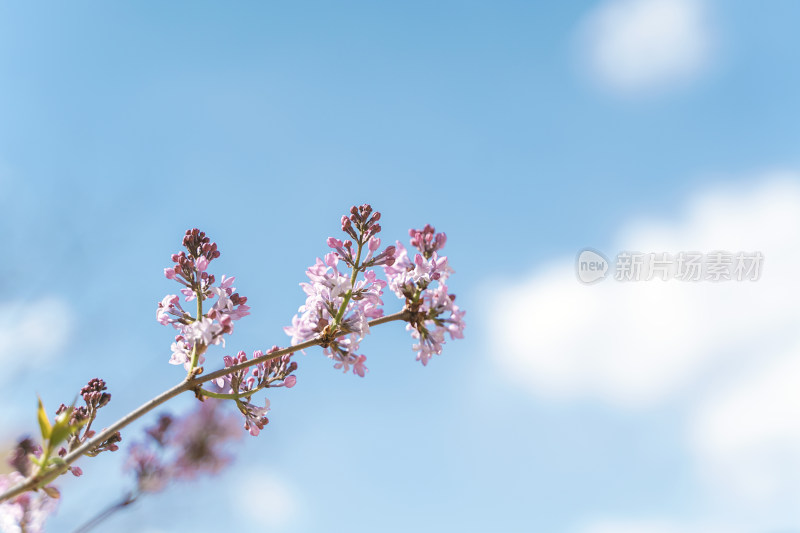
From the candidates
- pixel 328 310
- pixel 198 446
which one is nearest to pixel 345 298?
pixel 328 310

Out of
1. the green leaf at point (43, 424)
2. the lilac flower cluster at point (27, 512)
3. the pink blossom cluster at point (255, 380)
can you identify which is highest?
the pink blossom cluster at point (255, 380)

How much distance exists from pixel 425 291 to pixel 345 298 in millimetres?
400

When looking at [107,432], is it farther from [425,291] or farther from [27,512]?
[425,291]

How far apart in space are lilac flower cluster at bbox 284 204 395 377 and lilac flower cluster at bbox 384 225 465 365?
9 cm

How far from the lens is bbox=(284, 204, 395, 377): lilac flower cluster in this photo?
10.4 feet

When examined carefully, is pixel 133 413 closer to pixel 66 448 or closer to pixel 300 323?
pixel 66 448

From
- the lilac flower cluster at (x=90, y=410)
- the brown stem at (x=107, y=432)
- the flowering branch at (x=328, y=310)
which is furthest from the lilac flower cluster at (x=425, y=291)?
the lilac flower cluster at (x=90, y=410)

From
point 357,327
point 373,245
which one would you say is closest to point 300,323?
point 357,327

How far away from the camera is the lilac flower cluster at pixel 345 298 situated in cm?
317

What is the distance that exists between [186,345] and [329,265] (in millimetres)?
820

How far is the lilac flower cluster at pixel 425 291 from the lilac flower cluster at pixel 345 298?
0.28 ft

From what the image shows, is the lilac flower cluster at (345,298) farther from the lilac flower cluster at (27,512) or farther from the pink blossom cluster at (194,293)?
the lilac flower cluster at (27,512)

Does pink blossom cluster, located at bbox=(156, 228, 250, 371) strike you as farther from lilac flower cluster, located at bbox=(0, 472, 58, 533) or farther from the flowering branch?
lilac flower cluster, located at bbox=(0, 472, 58, 533)

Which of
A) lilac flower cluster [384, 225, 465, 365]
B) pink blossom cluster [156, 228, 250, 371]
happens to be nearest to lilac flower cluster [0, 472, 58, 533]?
pink blossom cluster [156, 228, 250, 371]
